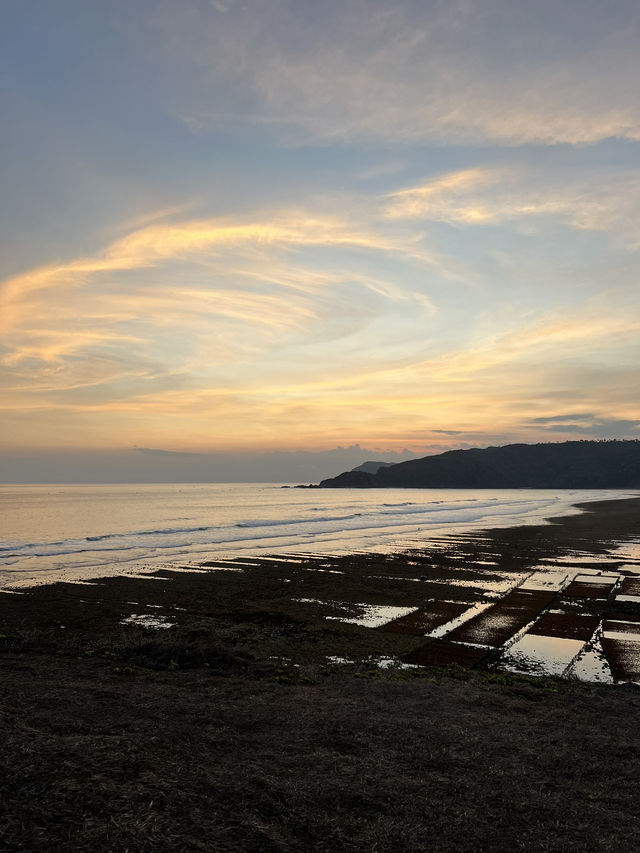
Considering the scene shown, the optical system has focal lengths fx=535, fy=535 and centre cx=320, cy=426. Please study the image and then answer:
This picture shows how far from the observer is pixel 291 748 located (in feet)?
22.9

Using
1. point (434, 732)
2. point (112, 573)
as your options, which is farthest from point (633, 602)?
point (112, 573)

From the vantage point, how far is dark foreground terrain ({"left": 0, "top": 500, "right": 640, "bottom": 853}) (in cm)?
509

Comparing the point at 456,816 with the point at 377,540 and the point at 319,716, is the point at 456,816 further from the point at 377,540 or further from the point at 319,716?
the point at 377,540

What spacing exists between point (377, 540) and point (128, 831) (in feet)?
116

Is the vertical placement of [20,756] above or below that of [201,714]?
above

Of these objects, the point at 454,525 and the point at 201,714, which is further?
the point at 454,525

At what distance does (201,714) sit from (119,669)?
3270mm

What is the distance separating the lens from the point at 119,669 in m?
10.4

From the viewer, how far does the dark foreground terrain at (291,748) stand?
5086 millimetres

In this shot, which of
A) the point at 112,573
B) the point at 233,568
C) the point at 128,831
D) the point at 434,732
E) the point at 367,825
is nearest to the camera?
the point at 128,831

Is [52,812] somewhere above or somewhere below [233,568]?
above

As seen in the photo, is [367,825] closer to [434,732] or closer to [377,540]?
[434,732]

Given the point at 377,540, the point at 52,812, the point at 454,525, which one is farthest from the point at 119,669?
the point at 454,525

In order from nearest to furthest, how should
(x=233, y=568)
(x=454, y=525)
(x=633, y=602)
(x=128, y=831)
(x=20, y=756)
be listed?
(x=128, y=831) < (x=20, y=756) < (x=633, y=602) < (x=233, y=568) < (x=454, y=525)
